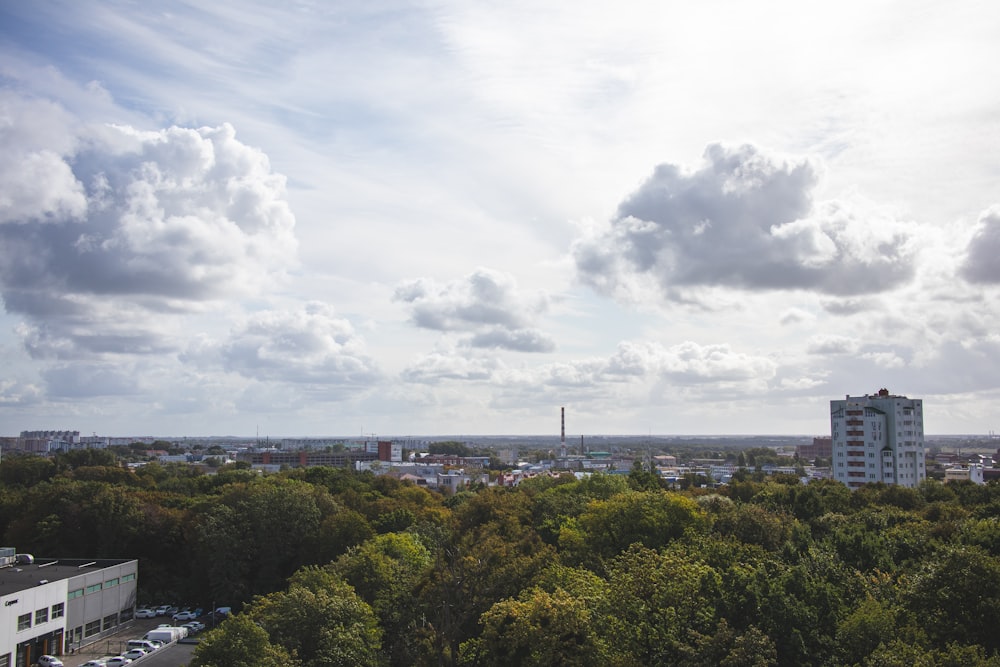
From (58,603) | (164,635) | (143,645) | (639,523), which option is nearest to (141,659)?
(143,645)

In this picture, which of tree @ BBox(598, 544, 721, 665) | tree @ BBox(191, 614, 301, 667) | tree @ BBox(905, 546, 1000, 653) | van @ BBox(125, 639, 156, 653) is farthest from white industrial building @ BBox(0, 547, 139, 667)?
tree @ BBox(905, 546, 1000, 653)

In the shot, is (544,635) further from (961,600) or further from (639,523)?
(639,523)

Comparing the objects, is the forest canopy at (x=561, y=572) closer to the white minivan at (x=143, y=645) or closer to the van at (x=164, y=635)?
the van at (x=164, y=635)

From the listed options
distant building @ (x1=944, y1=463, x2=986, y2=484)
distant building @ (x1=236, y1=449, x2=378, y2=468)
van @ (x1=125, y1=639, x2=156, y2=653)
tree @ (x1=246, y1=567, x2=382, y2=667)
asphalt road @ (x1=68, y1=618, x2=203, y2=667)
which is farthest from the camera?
distant building @ (x1=236, y1=449, x2=378, y2=468)

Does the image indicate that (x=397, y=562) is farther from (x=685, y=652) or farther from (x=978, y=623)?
(x=978, y=623)

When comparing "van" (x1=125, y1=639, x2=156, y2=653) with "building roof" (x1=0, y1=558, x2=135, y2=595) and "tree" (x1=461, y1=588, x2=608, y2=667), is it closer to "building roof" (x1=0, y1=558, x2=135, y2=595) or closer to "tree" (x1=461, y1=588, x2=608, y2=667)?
"building roof" (x1=0, y1=558, x2=135, y2=595)

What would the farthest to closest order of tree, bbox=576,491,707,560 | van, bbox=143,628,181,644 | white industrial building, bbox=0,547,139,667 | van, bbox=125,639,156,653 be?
van, bbox=143,628,181,644 → van, bbox=125,639,156,653 → tree, bbox=576,491,707,560 → white industrial building, bbox=0,547,139,667

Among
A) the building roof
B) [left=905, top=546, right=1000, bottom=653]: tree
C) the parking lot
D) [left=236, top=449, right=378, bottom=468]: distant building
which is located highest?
[left=905, top=546, right=1000, bottom=653]: tree

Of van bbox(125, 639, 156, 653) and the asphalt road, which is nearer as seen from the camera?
the asphalt road

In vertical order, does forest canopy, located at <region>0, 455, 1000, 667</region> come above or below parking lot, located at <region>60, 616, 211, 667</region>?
above

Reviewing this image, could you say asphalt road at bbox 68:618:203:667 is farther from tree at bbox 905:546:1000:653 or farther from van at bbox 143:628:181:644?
tree at bbox 905:546:1000:653
